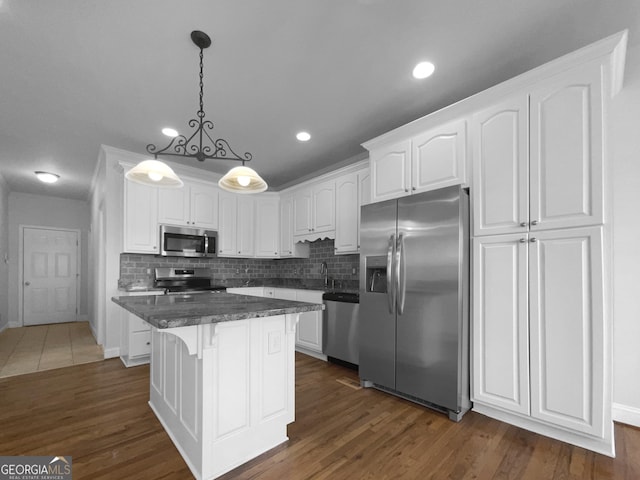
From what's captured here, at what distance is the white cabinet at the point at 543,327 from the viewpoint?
6.09ft

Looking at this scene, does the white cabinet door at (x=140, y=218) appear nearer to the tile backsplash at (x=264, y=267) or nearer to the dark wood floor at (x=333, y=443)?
the tile backsplash at (x=264, y=267)

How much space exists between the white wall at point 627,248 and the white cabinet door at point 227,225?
14.7 ft

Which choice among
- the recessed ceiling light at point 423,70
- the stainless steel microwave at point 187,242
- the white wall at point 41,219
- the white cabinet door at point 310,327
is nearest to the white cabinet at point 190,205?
the stainless steel microwave at point 187,242

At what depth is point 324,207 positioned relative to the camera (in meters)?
4.19

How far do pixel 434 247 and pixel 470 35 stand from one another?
59.0 inches

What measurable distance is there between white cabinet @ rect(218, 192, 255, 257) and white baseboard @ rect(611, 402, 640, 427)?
4.54 metres

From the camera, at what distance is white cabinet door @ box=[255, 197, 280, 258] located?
5.07m

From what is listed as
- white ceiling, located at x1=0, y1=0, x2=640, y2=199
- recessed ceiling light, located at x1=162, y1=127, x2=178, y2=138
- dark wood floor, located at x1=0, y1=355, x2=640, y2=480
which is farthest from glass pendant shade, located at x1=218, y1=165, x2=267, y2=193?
dark wood floor, located at x1=0, y1=355, x2=640, y2=480

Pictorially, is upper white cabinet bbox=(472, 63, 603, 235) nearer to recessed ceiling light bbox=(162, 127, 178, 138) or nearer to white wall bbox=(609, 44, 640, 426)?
white wall bbox=(609, 44, 640, 426)

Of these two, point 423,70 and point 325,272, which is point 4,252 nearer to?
point 325,272

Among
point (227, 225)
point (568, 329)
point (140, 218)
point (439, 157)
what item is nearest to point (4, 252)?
point (140, 218)

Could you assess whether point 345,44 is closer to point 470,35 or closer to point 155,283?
point 470,35

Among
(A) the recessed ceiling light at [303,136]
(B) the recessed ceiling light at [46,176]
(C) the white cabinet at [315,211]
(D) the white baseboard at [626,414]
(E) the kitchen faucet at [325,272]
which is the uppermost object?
(A) the recessed ceiling light at [303,136]

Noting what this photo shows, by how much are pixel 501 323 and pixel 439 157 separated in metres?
1.42
